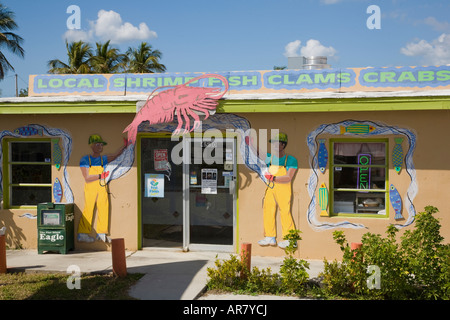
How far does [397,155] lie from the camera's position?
8.94 metres

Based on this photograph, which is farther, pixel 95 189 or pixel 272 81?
pixel 95 189

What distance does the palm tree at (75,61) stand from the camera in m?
38.1

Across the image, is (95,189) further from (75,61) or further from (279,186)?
(75,61)

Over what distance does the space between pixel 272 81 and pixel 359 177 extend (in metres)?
2.55

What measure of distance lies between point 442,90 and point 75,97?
7157 millimetres

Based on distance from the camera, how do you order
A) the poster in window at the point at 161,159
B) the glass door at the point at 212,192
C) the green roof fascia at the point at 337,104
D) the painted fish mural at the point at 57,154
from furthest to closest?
1. the painted fish mural at the point at 57,154
2. the poster in window at the point at 161,159
3. the glass door at the point at 212,192
4. the green roof fascia at the point at 337,104

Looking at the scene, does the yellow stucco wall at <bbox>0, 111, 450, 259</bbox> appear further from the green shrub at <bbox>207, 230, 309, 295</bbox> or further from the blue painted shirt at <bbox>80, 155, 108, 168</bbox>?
the green shrub at <bbox>207, 230, 309, 295</bbox>

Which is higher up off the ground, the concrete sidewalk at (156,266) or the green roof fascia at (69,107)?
the green roof fascia at (69,107)

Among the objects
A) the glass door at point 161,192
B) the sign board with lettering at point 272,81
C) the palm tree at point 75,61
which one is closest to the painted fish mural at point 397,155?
the sign board with lettering at point 272,81

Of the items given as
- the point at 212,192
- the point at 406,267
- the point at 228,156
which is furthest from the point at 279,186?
the point at 406,267

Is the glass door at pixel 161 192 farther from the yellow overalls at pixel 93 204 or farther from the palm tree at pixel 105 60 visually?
the palm tree at pixel 105 60

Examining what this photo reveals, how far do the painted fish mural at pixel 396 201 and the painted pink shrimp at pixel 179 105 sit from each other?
370cm

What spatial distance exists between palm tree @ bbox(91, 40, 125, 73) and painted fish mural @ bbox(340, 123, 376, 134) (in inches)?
1273
